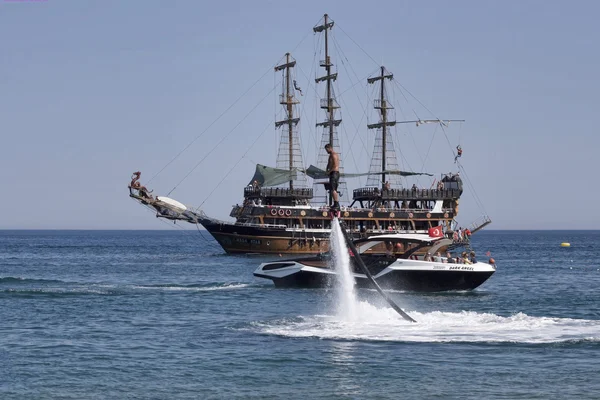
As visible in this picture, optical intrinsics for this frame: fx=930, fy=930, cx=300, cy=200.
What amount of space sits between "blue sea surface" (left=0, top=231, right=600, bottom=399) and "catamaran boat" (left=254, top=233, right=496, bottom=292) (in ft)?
2.60

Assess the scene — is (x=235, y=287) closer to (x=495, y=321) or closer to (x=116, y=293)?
(x=116, y=293)

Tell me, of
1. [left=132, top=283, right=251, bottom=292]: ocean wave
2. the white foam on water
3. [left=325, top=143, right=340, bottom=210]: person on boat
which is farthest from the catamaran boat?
[left=325, top=143, right=340, bottom=210]: person on boat

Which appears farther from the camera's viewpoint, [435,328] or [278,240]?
[278,240]

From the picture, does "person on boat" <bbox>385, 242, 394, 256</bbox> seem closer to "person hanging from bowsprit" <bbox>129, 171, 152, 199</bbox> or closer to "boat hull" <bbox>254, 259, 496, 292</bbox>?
"boat hull" <bbox>254, 259, 496, 292</bbox>

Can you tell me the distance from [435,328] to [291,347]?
6.47 meters

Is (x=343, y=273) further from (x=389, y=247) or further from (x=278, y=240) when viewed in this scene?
(x=278, y=240)

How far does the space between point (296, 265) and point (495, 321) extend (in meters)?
17.3

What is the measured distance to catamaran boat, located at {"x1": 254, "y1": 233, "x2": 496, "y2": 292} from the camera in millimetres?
48375

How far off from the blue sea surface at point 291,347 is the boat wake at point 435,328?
71mm

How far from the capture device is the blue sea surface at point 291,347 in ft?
80.7

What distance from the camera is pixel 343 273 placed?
35312 mm

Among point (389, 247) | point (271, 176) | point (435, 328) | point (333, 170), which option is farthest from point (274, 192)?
point (333, 170)

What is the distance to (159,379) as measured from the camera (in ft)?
84.2

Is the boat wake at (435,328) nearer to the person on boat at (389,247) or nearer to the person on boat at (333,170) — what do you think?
the person on boat at (333,170)
